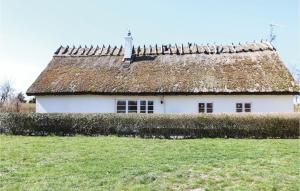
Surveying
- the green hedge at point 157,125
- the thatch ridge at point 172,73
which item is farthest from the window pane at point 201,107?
the green hedge at point 157,125

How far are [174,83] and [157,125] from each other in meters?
5.41

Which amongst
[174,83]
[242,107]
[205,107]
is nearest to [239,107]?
[242,107]

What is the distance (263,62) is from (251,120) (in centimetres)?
790

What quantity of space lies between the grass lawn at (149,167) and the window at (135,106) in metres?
9.53

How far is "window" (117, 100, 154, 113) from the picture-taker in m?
24.0

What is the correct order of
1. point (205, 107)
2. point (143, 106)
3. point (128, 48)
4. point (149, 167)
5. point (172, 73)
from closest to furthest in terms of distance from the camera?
1. point (149, 167)
2. point (205, 107)
3. point (143, 106)
4. point (172, 73)
5. point (128, 48)

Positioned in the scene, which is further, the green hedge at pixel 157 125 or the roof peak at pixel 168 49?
the roof peak at pixel 168 49

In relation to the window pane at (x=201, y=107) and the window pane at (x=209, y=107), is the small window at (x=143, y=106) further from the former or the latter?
the window pane at (x=209, y=107)

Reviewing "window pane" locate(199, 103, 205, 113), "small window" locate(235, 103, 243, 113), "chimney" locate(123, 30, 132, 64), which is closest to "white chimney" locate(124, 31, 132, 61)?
"chimney" locate(123, 30, 132, 64)

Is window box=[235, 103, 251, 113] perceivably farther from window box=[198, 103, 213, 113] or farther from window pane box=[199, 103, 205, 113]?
window pane box=[199, 103, 205, 113]

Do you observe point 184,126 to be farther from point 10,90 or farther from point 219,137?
point 10,90

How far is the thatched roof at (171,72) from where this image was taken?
23234 mm

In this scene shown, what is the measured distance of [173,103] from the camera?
23.6 metres

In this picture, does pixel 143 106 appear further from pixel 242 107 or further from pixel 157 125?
pixel 242 107
